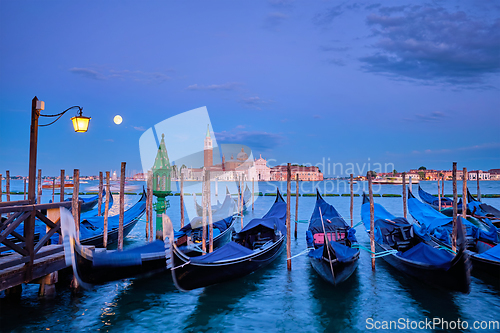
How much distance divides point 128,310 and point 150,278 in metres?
1.15

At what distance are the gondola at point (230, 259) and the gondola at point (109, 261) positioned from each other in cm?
42

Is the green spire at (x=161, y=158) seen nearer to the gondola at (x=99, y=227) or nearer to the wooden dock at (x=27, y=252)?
the gondola at (x=99, y=227)

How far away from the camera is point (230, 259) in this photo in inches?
201

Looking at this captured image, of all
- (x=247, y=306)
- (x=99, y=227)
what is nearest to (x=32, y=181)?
(x=247, y=306)

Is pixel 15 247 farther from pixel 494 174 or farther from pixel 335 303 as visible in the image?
pixel 494 174

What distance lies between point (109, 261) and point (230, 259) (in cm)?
180

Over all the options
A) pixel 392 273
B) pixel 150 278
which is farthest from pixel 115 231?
pixel 392 273

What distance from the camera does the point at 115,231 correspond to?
8094 millimetres

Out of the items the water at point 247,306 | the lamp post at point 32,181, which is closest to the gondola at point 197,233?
the water at point 247,306

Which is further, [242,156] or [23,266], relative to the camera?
[242,156]

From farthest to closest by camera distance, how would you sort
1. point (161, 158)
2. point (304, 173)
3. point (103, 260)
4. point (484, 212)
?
point (304, 173) < point (484, 212) < point (161, 158) < point (103, 260)

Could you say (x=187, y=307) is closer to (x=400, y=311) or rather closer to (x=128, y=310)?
(x=128, y=310)

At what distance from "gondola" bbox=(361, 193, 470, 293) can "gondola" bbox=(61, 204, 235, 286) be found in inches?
156

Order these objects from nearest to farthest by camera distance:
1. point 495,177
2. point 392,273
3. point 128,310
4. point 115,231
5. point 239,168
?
point 128,310 → point 392,273 → point 115,231 → point 239,168 → point 495,177
